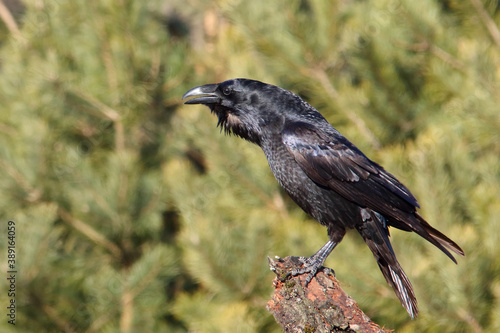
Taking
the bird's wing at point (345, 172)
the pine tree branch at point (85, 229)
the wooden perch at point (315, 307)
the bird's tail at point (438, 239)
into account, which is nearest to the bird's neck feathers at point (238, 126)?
the bird's wing at point (345, 172)

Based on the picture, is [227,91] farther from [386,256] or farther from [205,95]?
[386,256]

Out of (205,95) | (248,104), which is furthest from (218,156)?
(248,104)

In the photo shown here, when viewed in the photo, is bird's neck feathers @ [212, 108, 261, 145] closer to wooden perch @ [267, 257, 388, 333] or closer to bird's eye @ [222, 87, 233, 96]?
bird's eye @ [222, 87, 233, 96]

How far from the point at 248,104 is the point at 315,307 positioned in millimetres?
1458

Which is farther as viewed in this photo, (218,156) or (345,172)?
(218,156)

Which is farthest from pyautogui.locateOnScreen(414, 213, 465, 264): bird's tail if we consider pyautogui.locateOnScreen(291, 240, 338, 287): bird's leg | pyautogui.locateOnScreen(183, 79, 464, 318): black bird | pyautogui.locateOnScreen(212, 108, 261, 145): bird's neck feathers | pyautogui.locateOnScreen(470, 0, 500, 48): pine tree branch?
pyautogui.locateOnScreen(470, 0, 500, 48): pine tree branch

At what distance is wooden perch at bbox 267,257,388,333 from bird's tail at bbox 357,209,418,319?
43 centimetres

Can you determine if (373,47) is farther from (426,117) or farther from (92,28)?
(92,28)

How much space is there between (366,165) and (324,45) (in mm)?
2470

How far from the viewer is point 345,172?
3221 mm

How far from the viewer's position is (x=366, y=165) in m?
3.26

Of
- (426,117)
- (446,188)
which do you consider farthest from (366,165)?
(426,117)

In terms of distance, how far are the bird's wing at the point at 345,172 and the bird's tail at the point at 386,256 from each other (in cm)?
10

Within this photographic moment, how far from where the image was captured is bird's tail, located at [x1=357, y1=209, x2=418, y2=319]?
306cm
